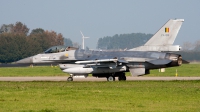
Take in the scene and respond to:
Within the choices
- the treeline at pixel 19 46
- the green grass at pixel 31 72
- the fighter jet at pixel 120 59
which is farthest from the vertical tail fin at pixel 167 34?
the treeline at pixel 19 46

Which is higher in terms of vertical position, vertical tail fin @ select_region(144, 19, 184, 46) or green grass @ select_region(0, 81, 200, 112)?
vertical tail fin @ select_region(144, 19, 184, 46)

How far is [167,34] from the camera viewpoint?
119 feet

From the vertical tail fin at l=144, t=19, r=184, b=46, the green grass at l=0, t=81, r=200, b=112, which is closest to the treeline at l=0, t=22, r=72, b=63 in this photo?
the vertical tail fin at l=144, t=19, r=184, b=46

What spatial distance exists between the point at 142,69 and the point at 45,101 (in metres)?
15.8

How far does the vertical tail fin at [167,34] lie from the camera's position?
36.1 m

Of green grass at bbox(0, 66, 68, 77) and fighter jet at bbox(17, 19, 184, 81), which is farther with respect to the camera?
green grass at bbox(0, 66, 68, 77)

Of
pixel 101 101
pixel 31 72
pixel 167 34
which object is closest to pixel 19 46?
pixel 31 72

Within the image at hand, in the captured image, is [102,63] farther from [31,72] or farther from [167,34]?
[31,72]

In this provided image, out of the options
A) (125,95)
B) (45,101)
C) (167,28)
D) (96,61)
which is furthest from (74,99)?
(167,28)

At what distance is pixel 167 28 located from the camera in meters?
36.4

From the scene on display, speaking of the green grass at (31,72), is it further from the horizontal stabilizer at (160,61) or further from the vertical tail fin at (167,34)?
the horizontal stabilizer at (160,61)

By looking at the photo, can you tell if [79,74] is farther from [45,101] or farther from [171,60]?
[45,101]

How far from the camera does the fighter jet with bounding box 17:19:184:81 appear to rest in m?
34.4

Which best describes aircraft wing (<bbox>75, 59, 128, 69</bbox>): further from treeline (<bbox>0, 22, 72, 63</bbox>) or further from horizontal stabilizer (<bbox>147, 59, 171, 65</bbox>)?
treeline (<bbox>0, 22, 72, 63</bbox>)
